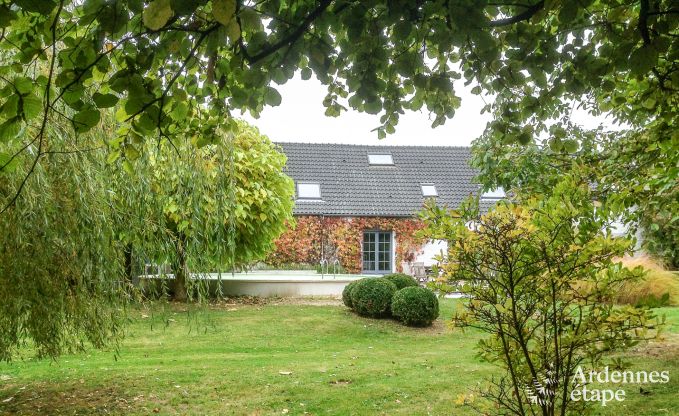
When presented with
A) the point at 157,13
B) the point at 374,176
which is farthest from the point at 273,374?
the point at 374,176

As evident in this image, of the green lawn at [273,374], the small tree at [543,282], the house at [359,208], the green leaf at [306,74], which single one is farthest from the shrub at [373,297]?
the green leaf at [306,74]

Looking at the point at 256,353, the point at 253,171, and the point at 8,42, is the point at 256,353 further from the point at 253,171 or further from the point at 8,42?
the point at 8,42

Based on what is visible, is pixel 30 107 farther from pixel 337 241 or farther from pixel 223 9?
pixel 337 241

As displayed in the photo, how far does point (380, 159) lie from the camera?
73.6 feet

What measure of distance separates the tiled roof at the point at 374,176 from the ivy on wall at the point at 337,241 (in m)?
0.37

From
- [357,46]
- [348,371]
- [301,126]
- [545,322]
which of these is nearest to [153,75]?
[357,46]

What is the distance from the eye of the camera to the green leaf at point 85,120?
1.82m

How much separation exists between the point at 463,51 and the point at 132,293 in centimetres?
354

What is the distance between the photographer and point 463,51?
127 inches

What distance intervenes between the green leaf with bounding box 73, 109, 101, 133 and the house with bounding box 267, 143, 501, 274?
17.4 metres

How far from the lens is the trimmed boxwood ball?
415 inches

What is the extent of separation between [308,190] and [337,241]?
2305 mm

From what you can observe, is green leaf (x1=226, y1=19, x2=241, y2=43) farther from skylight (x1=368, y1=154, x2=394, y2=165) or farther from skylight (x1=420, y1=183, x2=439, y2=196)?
skylight (x1=368, y1=154, x2=394, y2=165)

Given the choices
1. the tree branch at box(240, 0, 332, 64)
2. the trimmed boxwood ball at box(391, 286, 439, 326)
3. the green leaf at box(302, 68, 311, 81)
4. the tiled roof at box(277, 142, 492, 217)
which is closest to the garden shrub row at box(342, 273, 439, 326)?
the trimmed boxwood ball at box(391, 286, 439, 326)
